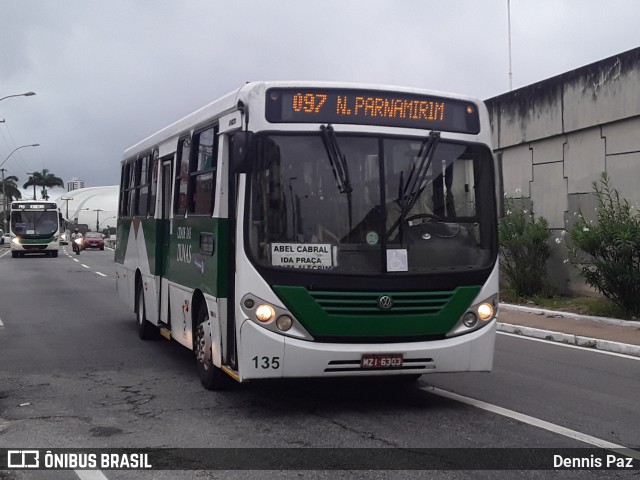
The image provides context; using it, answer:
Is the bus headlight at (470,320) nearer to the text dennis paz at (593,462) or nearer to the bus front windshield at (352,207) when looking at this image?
the bus front windshield at (352,207)

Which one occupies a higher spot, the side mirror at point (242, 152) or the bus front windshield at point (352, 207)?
the side mirror at point (242, 152)

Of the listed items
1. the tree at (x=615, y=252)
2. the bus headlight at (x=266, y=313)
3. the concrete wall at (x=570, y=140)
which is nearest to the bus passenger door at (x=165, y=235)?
the bus headlight at (x=266, y=313)

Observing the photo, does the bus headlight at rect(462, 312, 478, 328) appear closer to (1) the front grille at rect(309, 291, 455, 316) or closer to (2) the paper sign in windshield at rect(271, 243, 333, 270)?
(1) the front grille at rect(309, 291, 455, 316)

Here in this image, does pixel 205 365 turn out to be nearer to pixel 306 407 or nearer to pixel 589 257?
pixel 306 407

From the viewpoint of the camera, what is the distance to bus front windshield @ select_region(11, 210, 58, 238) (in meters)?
44.6

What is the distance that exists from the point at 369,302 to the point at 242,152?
5.43ft

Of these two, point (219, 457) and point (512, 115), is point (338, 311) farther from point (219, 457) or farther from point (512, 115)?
point (512, 115)

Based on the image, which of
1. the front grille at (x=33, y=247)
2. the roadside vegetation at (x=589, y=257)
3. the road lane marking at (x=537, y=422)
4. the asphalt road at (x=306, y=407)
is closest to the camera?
the road lane marking at (x=537, y=422)

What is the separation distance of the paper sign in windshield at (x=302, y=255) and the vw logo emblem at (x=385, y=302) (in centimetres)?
52

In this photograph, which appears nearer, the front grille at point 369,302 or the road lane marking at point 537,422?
the road lane marking at point 537,422

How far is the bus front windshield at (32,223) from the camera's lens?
44.6m

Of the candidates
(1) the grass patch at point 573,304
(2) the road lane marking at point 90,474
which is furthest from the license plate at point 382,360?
(1) the grass patch at point 573,304

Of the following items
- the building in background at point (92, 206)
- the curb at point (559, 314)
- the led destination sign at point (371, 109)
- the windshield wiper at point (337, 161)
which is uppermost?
the building in background at point (92, 206)

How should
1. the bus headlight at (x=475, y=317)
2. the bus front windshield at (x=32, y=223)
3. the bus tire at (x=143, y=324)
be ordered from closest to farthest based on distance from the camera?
the bus headlight at (x=475, y=317) < the bus tire at (x=143, y=324) < the bus front windshield at (x=32, y=223)
